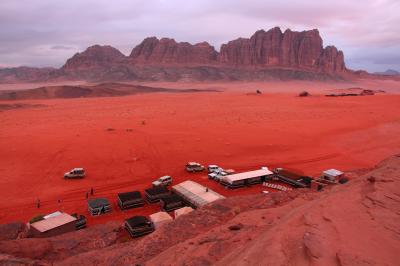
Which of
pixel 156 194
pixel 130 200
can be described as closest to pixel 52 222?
pixel 130 200

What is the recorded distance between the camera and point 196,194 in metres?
18.6

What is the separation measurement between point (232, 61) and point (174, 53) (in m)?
30.8

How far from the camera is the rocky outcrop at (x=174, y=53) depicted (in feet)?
584

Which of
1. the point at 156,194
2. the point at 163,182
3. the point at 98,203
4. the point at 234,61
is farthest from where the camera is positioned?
the point at 234,61

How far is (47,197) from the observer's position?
20.5 metres

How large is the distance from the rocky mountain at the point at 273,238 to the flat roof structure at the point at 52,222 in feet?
5.82

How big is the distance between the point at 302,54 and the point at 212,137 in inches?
6045

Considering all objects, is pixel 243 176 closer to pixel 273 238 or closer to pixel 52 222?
pixel 52 222

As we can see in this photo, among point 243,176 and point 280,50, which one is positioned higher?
point 280,50

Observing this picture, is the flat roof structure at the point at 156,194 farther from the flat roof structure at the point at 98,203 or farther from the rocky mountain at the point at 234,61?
the rocky mountain at the point at 234,61

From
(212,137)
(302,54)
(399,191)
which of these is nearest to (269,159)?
(212,137)

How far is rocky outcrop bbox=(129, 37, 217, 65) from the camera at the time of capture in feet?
584

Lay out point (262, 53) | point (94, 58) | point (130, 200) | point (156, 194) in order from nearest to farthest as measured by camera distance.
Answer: point (130, 200) < point (156, 194) < point (262, 53) < point (94, 58)

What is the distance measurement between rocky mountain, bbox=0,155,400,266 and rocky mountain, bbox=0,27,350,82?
153 m
